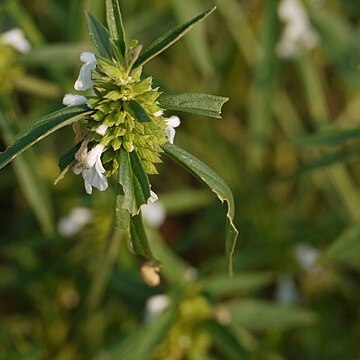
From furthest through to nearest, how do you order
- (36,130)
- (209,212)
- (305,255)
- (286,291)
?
(209,212), (286,291), (305,255), (36,130)

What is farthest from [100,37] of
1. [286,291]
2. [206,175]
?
[286,291]

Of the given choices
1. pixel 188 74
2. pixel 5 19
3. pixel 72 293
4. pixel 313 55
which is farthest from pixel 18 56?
pixel 313 55

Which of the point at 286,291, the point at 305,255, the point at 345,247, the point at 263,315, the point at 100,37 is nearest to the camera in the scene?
the point at 100,37

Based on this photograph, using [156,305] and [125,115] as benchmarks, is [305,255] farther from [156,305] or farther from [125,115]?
[125,115]

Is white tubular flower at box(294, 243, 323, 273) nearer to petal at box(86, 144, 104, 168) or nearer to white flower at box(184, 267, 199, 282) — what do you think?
white flower at box(184, 267, 199, 282)

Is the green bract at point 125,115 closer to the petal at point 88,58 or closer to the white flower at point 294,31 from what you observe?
the petal at point 88,58

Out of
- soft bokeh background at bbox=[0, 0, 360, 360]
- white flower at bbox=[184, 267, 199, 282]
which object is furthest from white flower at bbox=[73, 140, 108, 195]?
white flower at bbox=[184, 267, 199, 282]
